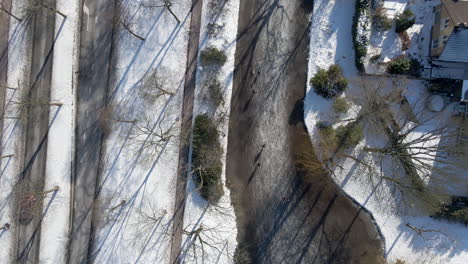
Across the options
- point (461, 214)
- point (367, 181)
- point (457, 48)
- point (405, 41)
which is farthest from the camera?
point (367, 181)

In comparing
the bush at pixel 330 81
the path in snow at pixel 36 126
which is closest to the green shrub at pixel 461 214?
the bush at pixel 330 81

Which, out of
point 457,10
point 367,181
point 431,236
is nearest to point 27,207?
point 367,181

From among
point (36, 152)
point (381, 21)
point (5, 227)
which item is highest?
point (381, 21)

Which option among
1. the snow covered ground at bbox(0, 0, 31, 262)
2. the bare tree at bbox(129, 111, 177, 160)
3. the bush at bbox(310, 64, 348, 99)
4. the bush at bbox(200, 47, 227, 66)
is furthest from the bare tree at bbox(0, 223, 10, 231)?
the bush at bbox(310, 64, 348, 99)

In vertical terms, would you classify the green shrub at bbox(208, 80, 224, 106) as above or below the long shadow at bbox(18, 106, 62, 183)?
above

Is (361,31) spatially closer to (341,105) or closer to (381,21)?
(381,21)

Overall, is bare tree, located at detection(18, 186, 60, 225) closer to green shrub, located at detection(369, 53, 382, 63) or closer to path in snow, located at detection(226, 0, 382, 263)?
path in snow, located at detection(226, 0, 382, 263)
